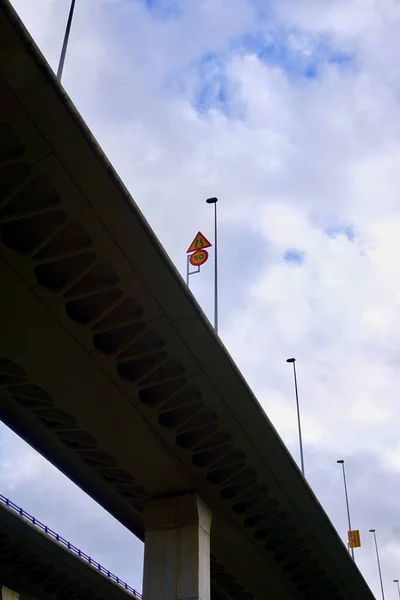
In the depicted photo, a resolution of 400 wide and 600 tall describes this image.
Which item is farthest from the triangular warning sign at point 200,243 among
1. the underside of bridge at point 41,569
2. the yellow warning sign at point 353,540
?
the yellow warning sign at point 353,540

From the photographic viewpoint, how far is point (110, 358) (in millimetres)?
22734

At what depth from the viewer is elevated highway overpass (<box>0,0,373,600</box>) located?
16922 mm

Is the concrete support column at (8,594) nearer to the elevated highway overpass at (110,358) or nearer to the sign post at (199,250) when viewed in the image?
the elevated highway overpass at (110,358)

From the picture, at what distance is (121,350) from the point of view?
890 inches

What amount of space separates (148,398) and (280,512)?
10.8 m

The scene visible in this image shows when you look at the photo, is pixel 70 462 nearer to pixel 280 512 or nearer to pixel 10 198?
pixel 280 512

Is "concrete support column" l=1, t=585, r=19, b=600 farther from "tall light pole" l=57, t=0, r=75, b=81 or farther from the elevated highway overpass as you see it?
"tall light pole" l=57, t=0, r=75, b=81

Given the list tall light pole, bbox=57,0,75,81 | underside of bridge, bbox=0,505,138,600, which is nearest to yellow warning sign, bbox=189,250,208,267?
tall light pole, bbox=57,0,75,81

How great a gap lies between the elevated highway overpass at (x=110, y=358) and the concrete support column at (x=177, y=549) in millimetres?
528

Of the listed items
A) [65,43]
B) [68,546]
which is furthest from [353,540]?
[65,43]

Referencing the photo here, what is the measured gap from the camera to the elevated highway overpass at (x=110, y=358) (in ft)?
55.5

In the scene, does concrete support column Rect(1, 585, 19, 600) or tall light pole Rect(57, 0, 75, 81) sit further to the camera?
concrete support column Rect(1, 585, 19, 600)

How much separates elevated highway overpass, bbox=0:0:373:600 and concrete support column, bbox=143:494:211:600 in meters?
0.53

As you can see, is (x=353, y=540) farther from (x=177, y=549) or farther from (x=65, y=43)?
(x=65, y=43)
